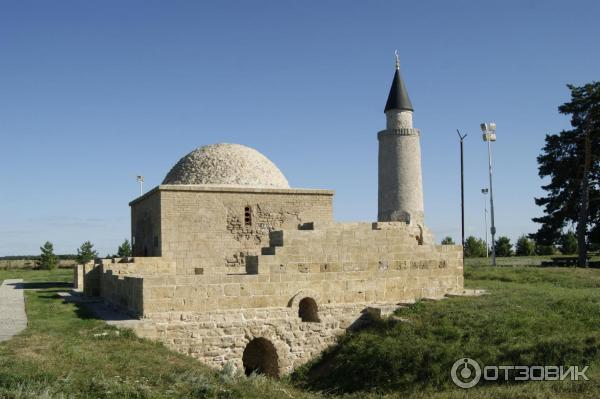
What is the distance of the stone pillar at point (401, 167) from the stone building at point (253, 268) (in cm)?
661

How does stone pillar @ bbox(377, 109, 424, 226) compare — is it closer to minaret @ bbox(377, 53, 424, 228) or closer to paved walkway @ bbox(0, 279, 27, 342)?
minaret @ bbox(377, 53, 424, 228)

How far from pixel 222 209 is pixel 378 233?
5.42 metres

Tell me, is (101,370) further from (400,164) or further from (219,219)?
(400,164)

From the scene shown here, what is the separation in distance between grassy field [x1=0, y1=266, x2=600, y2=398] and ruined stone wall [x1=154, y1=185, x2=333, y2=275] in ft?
12.2

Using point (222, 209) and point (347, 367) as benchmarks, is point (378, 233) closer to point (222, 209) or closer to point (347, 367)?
point (347, 367)

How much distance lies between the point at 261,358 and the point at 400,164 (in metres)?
13.9

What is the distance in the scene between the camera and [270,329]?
12.6 metres

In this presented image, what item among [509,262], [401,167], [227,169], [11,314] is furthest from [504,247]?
[11,314]

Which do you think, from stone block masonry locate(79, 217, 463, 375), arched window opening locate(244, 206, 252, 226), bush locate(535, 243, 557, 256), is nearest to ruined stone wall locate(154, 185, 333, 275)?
arched window opening locate(244, 206, 252, 226)

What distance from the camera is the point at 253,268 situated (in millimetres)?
13172

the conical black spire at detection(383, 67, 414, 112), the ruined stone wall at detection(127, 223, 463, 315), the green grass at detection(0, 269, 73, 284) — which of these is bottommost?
the green grass at detection(0, 269, 73, 284)

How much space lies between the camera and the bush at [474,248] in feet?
144

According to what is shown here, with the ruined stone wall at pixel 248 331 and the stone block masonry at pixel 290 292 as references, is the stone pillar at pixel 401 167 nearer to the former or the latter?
the stone block masonry at pixel 290 292

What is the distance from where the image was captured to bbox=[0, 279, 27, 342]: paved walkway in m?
10.5
